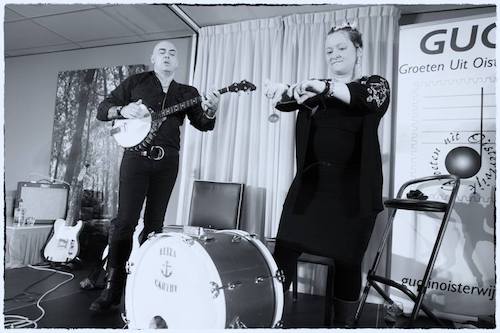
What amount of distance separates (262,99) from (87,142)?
5.73ft

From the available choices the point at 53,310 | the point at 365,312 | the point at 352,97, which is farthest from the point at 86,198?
the point at 352,97

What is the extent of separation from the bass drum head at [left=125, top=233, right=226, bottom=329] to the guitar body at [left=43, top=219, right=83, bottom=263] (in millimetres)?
1738

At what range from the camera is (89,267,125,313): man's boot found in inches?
72.8

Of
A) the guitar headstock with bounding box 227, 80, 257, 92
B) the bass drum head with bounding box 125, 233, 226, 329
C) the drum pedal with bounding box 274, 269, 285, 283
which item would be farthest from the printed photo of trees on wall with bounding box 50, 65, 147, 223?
the drum pedal with bounding box 274, 269, 285, 283

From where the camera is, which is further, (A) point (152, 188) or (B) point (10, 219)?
(B) point (10, 219)

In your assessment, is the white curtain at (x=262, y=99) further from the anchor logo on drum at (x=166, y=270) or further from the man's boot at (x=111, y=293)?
the anchor logo on drum at (x=166, y=270)

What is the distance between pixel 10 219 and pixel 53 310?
1.82 m

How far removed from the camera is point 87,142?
11.1ft

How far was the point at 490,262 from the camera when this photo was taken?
81.0 inches

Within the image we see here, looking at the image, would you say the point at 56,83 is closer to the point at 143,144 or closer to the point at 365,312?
the point at 143,144

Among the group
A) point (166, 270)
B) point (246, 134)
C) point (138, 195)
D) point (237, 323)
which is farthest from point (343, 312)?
point (246, 134)

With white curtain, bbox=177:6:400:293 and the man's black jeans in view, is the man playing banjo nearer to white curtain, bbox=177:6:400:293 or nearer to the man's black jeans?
the man's black jeans

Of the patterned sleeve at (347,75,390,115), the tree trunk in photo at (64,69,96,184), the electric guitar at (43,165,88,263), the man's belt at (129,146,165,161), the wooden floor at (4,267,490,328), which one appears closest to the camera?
the patterned sleeve at (347,75,390,115)

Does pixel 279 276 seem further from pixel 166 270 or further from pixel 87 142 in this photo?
pixel 87 142
